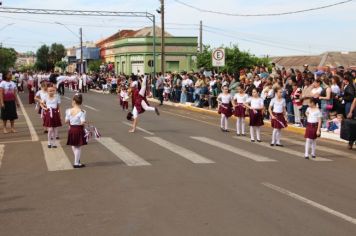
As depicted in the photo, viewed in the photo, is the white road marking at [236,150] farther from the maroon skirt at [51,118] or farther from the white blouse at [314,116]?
the maroon skirt at [51,118]

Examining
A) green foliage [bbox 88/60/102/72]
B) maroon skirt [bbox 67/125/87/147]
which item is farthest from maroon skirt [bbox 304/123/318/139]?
green foliage [bbox 88/60/102/72]

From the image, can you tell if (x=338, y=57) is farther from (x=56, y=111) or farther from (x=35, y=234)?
(x=35, y=234)

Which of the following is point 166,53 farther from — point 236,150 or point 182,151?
point 182,151

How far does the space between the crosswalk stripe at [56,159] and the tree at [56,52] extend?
14594 cm

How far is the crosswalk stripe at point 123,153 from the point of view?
471 inches

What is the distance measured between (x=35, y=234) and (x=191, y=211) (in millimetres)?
2104

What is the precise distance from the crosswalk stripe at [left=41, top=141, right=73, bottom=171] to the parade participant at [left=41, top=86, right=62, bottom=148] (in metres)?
0.32

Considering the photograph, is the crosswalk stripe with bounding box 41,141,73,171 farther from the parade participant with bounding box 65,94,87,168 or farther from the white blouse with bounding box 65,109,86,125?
the white blouse with bounding box 65,109,86,125

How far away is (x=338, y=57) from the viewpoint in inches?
2367

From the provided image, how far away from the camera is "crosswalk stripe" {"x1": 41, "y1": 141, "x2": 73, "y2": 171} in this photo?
11.4 metres

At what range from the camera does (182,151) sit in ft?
45.2

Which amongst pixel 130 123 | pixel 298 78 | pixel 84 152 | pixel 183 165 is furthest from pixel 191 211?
pixel 298 78

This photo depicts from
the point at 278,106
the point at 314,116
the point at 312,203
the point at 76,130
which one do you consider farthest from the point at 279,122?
the point at 312,203

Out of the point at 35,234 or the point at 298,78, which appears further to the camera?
the point at 298,78
